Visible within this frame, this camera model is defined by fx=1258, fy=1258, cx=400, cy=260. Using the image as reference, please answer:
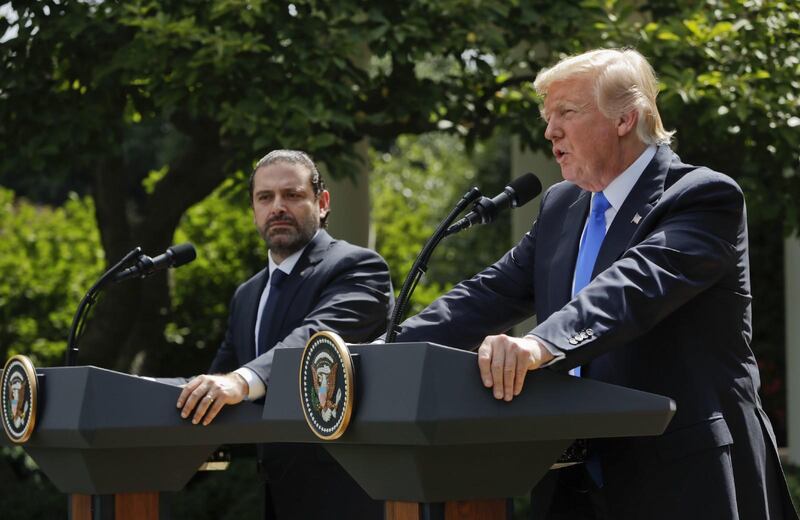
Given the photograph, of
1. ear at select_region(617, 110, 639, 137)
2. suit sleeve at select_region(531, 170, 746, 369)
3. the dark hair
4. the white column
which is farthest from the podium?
the white column

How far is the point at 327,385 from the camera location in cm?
284

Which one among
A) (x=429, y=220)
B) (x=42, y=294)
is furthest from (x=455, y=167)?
(x=42, y=294)

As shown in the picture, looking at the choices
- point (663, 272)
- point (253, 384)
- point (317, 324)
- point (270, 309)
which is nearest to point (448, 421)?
point (663, 272)

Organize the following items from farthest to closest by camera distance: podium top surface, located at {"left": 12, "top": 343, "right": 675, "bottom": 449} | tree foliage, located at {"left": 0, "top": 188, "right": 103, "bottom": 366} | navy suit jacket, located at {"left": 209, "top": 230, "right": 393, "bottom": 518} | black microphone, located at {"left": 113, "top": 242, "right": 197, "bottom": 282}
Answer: tree foliage, located at {"left": 0, "top": 188, "right": 103, "bottom": 366}
navy suit jacket, located at {"left": 209, "top": 230, "right": 393, "bottom": 518}
black microphone, located at {"left": 113, "top": 242, "right": 197, "bottom": 282}
podium top surface, located at {"left": 12, "top": 343, "right": 675, "bottom": 449}

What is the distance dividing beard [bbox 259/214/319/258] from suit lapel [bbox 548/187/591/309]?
4.77 feet

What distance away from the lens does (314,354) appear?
291cm

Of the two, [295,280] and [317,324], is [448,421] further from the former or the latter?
[295,280]

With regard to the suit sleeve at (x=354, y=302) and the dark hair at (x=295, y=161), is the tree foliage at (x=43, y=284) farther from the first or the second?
the suit sleeve at (x=354, y=302)

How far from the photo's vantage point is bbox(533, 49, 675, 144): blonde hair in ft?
10.9

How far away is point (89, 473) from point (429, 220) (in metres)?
18.0

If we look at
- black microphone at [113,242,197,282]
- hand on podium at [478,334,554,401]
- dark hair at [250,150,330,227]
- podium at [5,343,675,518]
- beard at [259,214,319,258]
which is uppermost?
dark hair at [250,150,330,227]

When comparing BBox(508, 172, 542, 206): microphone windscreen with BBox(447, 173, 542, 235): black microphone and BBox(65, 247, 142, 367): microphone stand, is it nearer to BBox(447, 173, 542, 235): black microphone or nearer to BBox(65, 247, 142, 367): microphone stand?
BBox(447, 173, 542, 235): black microphone

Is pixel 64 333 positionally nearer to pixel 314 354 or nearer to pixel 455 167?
pixel 314 354

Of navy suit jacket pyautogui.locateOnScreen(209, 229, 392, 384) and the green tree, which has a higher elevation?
the green tree
